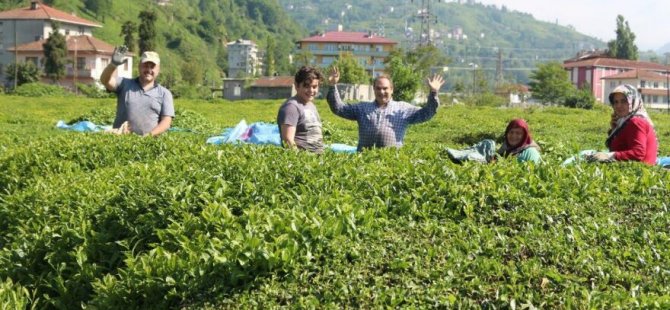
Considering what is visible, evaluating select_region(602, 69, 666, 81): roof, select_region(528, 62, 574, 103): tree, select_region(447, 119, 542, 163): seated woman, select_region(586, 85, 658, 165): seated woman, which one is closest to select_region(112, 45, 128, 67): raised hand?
select_region(447, 119, 542, 163): seated woman

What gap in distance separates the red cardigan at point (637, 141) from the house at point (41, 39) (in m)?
65.9

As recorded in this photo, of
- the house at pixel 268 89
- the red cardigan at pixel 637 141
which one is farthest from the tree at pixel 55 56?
the red cardigan at pixel 637 141

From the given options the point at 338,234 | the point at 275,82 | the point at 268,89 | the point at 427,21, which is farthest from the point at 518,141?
the point at 427,21

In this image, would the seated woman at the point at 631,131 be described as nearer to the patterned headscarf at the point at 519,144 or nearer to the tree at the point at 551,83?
the patterned headscarf at the point at 519,144

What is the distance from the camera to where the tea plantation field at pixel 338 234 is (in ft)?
12.3

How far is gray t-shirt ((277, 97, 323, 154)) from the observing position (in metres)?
7.04

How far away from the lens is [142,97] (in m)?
8.15

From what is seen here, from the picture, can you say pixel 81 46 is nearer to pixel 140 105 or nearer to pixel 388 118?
pixel 140 105

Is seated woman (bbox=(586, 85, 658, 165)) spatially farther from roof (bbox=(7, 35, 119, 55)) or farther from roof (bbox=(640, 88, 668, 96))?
roof (bbox=(640, 88, 668, 96))

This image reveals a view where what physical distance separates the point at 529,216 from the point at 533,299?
39.4 inches

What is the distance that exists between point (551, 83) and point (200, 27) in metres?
73.2

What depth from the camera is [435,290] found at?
12.0 ft

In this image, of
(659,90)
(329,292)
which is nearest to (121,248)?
(329,292)

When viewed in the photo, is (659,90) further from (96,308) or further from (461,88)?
(96,308)
